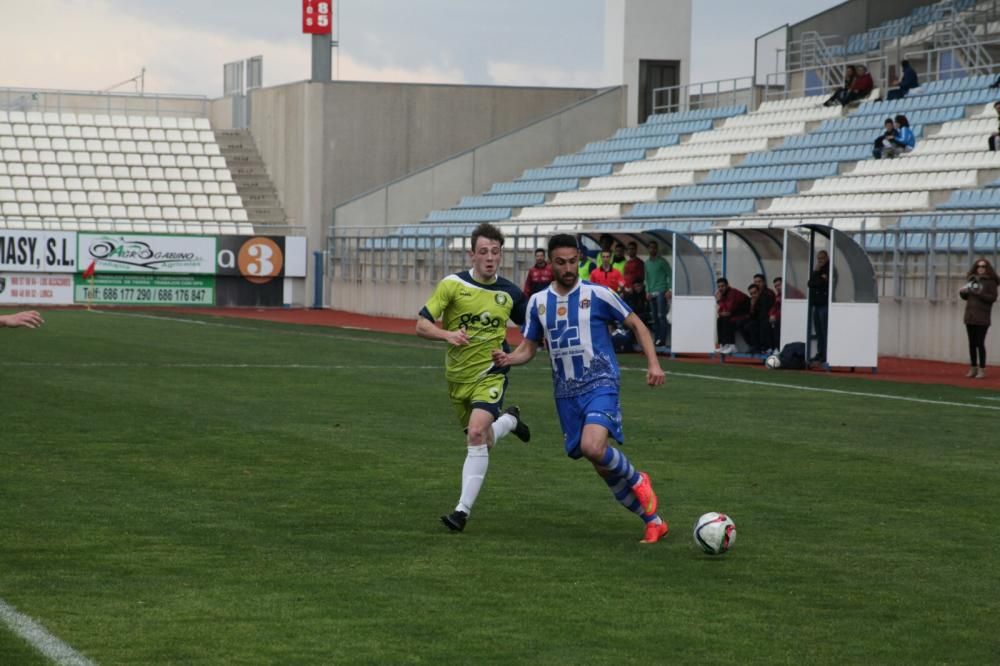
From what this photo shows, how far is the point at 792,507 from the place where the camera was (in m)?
10.4

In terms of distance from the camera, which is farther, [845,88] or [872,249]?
[845,88]

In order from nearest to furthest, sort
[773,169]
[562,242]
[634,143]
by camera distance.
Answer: [562,242] < [773,169] < [634,143]

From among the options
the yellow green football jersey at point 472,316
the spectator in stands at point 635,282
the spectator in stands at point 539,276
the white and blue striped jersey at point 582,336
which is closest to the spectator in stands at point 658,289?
the spectator in stands at point 635,282

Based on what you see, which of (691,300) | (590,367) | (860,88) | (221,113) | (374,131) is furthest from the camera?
(221,113)

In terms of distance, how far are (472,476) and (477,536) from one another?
0.41 metres

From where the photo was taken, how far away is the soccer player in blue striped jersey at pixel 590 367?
29.1 ft

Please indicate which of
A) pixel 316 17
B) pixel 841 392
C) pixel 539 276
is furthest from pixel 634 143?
pixel 841 392

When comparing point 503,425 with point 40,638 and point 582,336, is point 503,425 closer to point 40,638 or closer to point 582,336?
point 582,336

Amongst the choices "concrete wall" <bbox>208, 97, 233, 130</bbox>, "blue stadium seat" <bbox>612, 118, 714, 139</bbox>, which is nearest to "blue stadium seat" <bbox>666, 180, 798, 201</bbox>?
"blue stadium seat" <bbox>612, 118, 714, 139</bbox>

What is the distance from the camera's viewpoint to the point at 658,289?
91.7 feet

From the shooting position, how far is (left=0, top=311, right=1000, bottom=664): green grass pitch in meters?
6.59

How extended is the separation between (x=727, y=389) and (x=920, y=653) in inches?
546

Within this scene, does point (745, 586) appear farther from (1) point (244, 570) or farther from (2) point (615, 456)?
(1) point (244, 570)

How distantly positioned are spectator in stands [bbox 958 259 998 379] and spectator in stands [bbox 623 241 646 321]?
6.39 m
